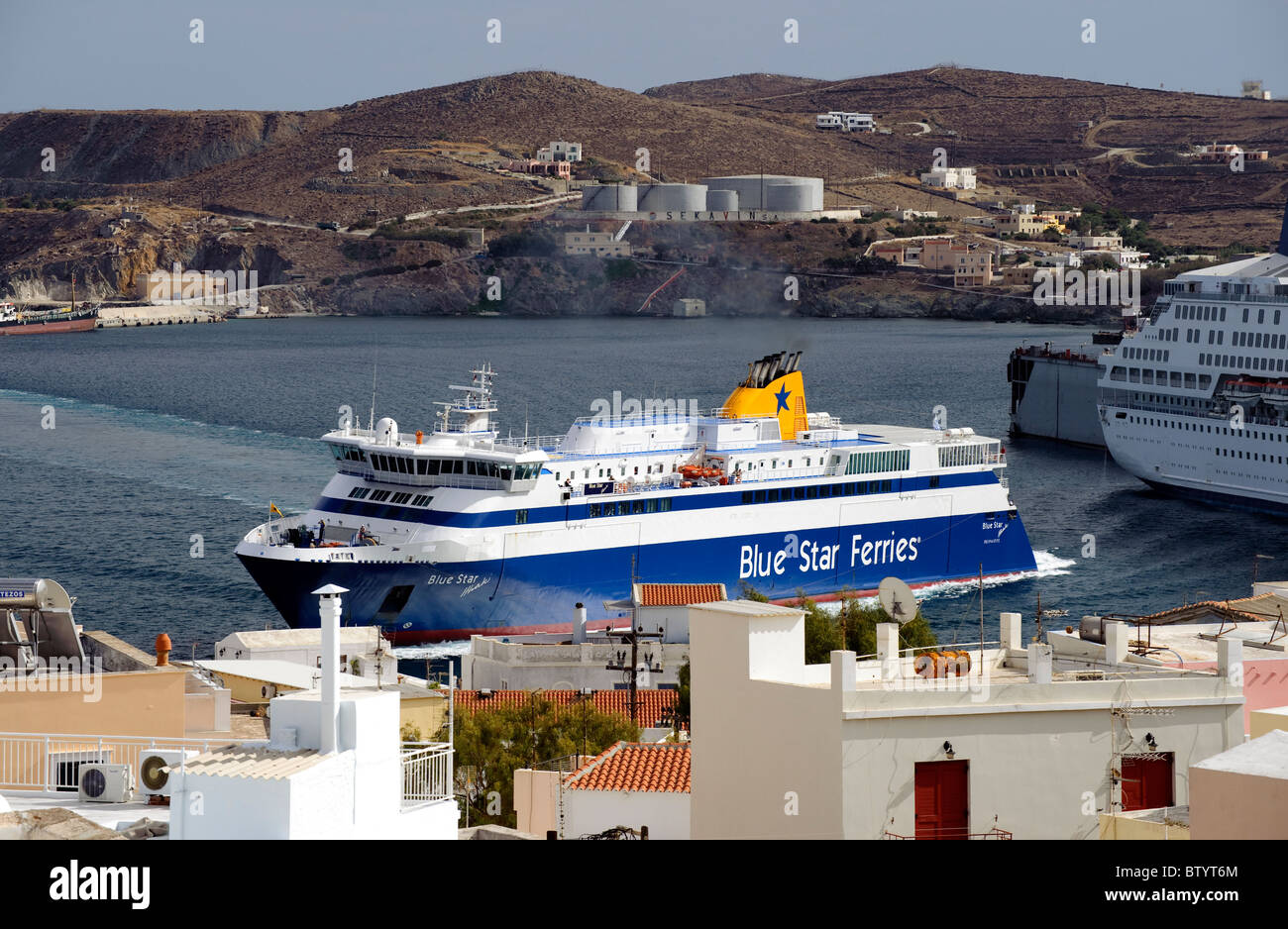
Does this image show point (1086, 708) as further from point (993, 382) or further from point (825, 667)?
point (993, 382)

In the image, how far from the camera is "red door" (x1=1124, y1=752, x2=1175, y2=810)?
12125mm

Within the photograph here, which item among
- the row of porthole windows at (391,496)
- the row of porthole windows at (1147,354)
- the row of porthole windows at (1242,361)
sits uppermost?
the row of porthole windows at (1147,354)

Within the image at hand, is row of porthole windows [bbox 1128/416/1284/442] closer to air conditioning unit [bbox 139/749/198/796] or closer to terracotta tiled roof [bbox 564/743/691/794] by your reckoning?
terracotta tiled roof [bbox 564/743/691/794]

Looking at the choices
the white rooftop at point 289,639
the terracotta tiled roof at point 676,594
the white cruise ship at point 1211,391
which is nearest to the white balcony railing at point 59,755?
the white rooftop at point 289,639

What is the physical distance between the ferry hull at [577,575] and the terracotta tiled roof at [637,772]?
62.2ft

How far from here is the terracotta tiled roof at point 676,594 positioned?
3356 centimetres

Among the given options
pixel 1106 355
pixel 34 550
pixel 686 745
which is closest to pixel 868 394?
pixel 1106 355

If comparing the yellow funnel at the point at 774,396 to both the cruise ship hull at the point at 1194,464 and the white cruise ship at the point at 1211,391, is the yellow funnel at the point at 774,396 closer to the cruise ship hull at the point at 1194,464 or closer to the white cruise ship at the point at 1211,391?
the cruise ship hull at the point at 1194,464

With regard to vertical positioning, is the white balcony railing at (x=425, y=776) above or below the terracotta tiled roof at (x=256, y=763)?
below

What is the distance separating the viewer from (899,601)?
19828mm

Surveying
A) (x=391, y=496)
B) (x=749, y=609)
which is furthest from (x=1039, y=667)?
(x=391, y=496)

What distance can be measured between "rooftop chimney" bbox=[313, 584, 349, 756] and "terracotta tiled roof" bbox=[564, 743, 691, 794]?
18.8 ft

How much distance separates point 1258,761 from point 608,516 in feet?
96.0
